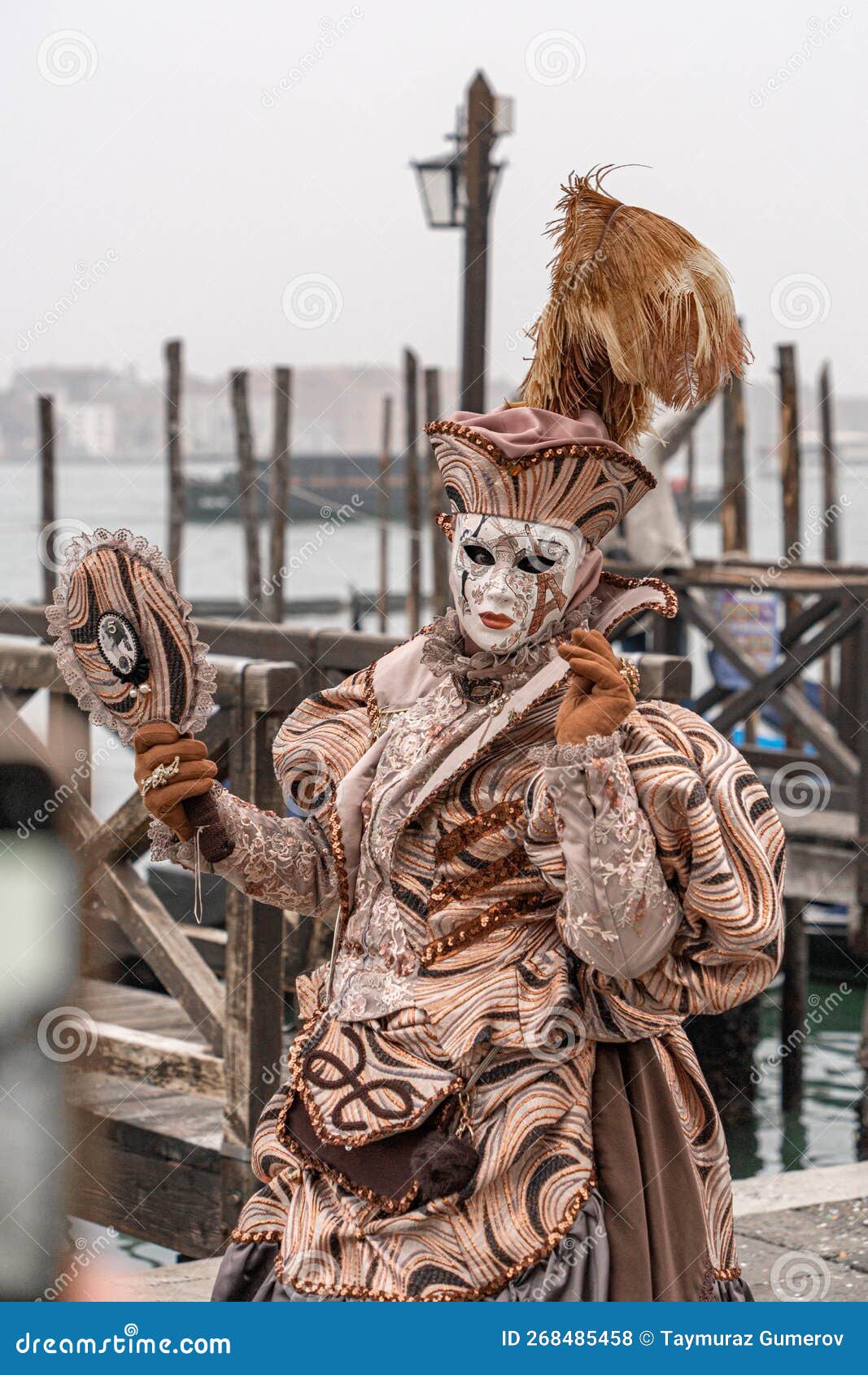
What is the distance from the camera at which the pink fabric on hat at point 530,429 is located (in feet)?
6.34

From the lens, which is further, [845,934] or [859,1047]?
[845,934]

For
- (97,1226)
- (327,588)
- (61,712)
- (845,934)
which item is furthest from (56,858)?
(327,588)

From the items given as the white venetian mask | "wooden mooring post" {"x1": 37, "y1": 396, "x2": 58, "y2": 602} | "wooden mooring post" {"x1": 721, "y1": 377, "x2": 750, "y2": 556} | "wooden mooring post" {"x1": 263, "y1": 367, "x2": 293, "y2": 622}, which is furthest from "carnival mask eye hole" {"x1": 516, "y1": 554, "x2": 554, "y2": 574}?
"wooden mooring post" {"x1": 37, "y1": 396, "x2": 58, "y2": 602}

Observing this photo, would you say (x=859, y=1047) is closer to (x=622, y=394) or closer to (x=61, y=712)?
(x=61, y=712)

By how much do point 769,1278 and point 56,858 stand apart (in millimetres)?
1840

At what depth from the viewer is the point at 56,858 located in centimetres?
382

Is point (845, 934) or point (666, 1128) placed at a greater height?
point (666, 1128)

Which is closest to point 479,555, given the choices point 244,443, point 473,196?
point 473,196

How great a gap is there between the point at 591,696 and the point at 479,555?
0.27 meters

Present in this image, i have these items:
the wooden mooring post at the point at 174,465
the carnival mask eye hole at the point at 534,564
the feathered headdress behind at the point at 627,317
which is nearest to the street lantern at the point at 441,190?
the feathered headdress behind at the point at 627,317

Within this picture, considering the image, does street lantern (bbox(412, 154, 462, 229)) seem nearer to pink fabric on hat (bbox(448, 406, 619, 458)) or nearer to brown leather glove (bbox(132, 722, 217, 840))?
pink fabric on hat (bbox(448, 406, 619, 458))

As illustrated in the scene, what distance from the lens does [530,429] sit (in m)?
1.97

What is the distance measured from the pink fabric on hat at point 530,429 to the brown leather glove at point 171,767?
0.51m

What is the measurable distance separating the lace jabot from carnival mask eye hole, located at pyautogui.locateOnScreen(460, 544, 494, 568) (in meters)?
0.09
